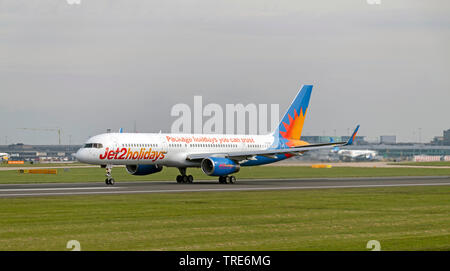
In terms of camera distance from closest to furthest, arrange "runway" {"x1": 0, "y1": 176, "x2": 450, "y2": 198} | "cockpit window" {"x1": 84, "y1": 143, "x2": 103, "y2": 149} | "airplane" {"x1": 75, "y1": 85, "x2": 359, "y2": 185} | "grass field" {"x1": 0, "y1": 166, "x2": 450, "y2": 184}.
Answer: "runway" {"x1": 0, "y1": 176, "x2": 450, "y2": 198} < "cockpit window" {"x1": 84, "y1": 143, "x2": 103, "y2": 149} < "airplane" {"x1": 75, "y1": 85, "x2": 359, "y2": 185} < "grass field" {"x1": 0, "y1": 166, "x2": 450, "y2": 184}

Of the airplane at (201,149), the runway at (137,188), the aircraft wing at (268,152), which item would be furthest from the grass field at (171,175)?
the runway at (137,188)

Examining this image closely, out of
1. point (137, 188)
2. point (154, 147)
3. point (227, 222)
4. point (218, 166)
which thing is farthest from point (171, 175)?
point (227, 222)

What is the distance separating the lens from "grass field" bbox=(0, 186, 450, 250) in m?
20.4

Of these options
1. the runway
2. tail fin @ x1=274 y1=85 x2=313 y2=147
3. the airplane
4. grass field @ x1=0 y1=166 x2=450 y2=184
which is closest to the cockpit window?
the airplane

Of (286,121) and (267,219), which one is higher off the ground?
(286,121)

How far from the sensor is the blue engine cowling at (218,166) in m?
57.6

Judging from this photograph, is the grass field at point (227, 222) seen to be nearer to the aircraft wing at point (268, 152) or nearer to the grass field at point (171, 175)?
the aircraft wing at point (268, 152)

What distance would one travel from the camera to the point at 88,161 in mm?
55156

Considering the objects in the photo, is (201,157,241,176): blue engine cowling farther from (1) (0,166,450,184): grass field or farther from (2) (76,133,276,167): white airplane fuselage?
(1) (0,166,450,184): grass field

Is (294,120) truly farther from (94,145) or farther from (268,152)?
(94,145)
